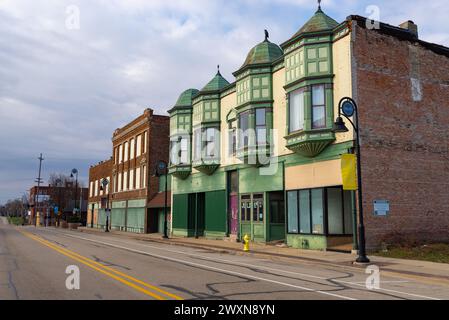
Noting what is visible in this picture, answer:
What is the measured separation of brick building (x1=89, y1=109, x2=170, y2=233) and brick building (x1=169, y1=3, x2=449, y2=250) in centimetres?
1462

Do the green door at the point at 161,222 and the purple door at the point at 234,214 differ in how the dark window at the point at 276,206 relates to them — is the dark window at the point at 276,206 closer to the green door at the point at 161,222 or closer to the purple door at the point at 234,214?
the purple door at the point at 234,214

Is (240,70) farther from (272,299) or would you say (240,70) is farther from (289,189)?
(272,299)

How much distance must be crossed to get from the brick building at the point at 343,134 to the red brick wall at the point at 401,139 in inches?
2.0

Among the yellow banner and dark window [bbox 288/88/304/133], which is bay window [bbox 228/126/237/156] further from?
the yellow banner

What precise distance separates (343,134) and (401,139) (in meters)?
3.08

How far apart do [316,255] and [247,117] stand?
10.7m

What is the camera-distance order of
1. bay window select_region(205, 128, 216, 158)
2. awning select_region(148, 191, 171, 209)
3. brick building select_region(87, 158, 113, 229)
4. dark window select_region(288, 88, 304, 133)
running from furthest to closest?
brick building select_region(87, 158, 113, 229) → awning select_region(148, 191, 171, 209) → bay window select_region(205, 128, 216, 158) → dark window select_region(288, 88, 304, 133)

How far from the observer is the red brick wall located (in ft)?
64.2

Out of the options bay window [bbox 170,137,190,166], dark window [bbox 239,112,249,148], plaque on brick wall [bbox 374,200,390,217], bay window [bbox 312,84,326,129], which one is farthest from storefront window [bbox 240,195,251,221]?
plaque on brick wall [bbox 374,200,390,217]

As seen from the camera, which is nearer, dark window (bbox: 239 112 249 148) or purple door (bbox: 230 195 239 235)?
dark window (bbox: 239 112 249 148)

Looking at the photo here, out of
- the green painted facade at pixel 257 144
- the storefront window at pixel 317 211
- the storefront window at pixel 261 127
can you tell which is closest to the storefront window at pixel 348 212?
the storefront window at pixel 317 211

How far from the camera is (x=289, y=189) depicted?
75.9ft

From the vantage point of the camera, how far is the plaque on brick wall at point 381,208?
19219 mm
